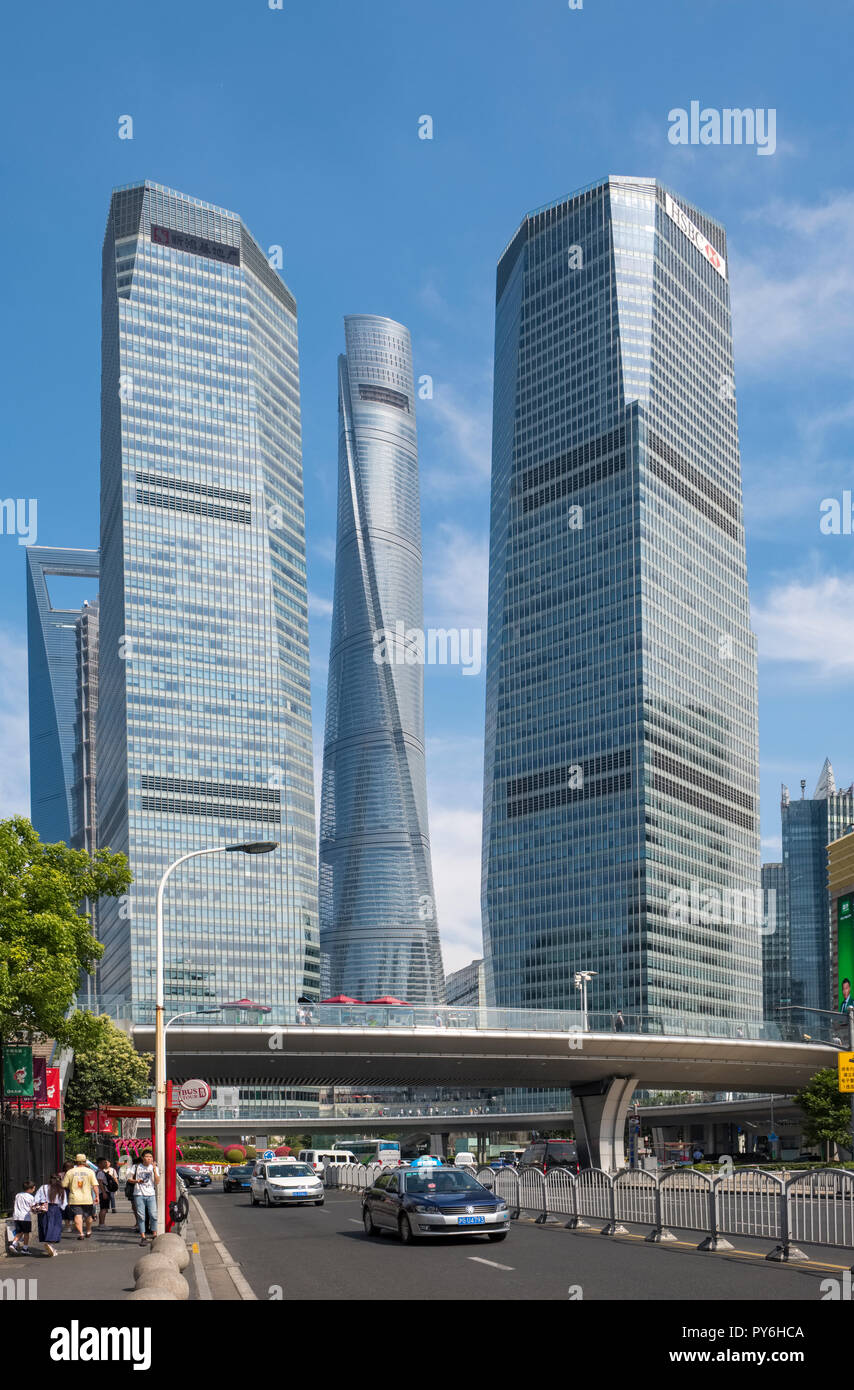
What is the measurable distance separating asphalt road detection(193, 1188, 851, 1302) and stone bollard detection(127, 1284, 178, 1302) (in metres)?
3.20

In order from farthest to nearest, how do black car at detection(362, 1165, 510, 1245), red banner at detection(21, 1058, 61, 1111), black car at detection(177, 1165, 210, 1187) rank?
black car at detection(177, 1165, 210, 1187), red banner at detection(21, 1058, 61, 1111), black car at detection(362, 1165, 510, 1245)

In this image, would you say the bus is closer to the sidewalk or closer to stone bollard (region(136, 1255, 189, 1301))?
the sidewalk

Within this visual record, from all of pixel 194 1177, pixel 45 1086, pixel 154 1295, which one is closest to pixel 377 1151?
pixel 194 1177

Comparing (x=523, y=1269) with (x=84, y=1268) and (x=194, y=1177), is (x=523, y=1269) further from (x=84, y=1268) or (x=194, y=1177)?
(x=194, y=1177)

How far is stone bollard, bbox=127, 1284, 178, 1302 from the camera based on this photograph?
50.3ft

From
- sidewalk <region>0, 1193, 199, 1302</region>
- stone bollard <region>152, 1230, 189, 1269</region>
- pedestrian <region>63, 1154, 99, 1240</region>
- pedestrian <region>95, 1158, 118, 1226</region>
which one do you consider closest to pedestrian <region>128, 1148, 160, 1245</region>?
sidewalk <region>0, 1193, 199, 1302</region>

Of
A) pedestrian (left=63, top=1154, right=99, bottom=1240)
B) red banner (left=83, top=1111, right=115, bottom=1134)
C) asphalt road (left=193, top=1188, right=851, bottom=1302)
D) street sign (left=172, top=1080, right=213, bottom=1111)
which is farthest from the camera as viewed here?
red banner (left=83, top=1111, right=115, bottom=1134)

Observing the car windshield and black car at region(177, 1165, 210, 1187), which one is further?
black car at region(177, 1165, 210, 1187)

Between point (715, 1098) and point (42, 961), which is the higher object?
point (42, 961)
